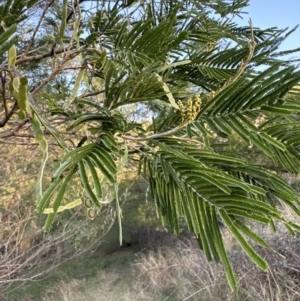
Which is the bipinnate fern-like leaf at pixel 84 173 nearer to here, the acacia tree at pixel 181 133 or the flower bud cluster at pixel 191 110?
the acacia tree at pixel 181 133

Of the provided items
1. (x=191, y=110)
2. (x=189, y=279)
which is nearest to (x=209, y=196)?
(x=191, y=110)

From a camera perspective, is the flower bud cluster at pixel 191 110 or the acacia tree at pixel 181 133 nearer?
the acacia tree at pixel 181 133

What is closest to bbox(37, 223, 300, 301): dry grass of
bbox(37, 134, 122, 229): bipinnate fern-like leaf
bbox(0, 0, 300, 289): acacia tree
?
bbox(0, 0, 300, 289): acacia tree

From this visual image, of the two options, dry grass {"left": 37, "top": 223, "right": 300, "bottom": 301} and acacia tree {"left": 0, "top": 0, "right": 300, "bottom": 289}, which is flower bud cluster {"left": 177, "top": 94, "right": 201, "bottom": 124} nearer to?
acacia tree {"left": 0, "top": 0, "right": 300, "bottom": 289}

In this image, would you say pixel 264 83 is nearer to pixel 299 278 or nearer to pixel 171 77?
pixel 171 77

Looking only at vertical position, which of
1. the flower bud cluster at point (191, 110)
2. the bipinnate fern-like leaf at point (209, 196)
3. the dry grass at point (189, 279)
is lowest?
the dry grass at point (189, 279)

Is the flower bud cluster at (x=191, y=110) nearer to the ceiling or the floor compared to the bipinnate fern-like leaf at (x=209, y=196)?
nearer to the ceiling

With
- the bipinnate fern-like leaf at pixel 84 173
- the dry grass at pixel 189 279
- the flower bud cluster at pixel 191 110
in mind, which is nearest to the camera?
the bipinnate fern-like leaf at pixel 84 173

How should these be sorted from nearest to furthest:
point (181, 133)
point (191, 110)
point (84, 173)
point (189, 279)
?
point (84, 173), point (191, 110), point (181, 133), point (189, 279)

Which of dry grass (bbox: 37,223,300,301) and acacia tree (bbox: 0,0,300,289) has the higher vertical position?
acacia tree (bbox: 0,0,300,289)

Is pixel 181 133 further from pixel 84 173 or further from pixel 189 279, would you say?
pixel 189 279

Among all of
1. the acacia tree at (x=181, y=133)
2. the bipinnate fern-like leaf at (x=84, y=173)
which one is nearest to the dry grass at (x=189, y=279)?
the acacia tree at (x=181, y=133)

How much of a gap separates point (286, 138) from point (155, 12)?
0.41m

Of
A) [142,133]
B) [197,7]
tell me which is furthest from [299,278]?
A: [142,133]
